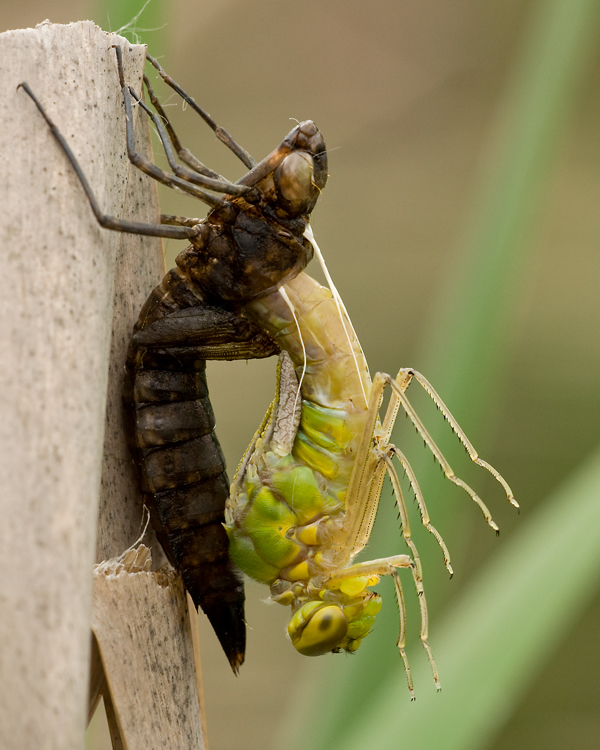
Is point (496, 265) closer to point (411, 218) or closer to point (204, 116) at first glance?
point (204, 116)

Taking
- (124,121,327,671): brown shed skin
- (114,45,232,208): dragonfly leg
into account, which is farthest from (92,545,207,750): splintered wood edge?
(114,45,232,208): dragonfly leg

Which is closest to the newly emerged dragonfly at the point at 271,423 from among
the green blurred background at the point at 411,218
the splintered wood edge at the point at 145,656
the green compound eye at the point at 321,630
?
the green compound eye at the point at 321,630

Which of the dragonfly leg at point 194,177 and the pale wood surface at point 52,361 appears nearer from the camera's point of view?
the pale wood surface at point 52,361

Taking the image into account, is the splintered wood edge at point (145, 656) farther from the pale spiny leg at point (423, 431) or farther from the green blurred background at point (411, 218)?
the green blurred background at point (411, 218)

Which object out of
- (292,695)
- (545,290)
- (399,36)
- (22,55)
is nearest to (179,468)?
(22,55)

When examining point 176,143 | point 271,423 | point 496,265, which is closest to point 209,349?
point 271,423

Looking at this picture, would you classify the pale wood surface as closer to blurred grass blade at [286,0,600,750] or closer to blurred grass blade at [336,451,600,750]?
blurred grass blade at [336,451,600,750]
